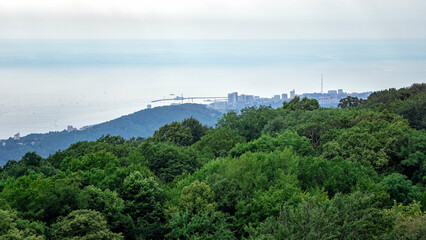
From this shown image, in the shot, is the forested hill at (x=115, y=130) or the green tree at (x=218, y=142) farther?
the forested hill at (x=115, y=130)

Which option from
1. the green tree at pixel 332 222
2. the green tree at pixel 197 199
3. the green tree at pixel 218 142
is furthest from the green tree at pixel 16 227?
the green tree at pixel 218 142

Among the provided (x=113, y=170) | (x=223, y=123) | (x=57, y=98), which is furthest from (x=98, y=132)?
(x=113, y=170)

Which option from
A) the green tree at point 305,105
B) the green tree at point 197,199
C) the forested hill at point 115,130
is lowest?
the forested hill at point 115,130

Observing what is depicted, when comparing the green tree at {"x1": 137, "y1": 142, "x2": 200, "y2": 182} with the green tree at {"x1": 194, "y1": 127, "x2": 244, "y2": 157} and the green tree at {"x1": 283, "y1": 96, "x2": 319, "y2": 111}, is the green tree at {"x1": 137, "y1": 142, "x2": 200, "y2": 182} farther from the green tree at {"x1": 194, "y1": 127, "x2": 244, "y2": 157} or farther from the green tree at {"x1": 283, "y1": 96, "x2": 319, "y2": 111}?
the green tree at {"x1": 283, "y1": 96, "x2": 319, "y2": 111}

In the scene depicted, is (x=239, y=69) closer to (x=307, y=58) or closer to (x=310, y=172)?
(x=307, y=58)

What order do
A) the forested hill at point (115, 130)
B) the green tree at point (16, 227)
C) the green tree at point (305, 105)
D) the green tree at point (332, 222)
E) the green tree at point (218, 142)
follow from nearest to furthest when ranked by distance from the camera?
the green tree at point (332, 222)
the green tree at point (16, 227)
the green tree at point (218, 142)
the green tree at point (305, 105)
the forested hill at point (115, 130)

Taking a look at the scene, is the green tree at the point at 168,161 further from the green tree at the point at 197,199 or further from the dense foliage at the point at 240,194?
the green tree at the point at 197,199

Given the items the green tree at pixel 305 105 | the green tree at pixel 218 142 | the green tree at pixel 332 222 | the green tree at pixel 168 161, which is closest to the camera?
the green tree at pixel 332 222
